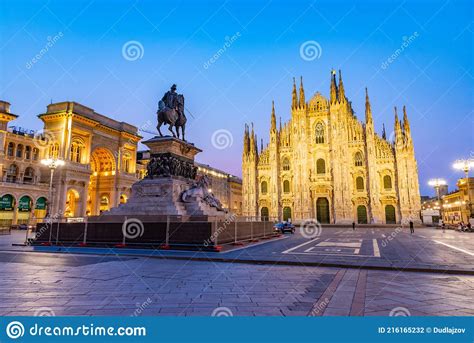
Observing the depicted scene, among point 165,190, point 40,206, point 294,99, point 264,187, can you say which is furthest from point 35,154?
point 294,99

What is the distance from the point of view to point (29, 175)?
4509 centimetres

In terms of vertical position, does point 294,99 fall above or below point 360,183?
above

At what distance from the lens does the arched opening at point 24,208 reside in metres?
40.4

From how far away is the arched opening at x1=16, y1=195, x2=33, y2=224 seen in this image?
1592 inches

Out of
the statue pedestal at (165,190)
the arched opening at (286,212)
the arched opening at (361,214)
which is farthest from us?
the arched opening at (286,212)

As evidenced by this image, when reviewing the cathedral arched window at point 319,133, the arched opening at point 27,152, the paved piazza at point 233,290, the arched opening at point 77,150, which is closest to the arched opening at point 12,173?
the arched opening at point 27,152

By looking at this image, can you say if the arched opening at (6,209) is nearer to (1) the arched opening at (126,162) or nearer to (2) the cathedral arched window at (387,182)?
(1) the arched opening at (126,162)

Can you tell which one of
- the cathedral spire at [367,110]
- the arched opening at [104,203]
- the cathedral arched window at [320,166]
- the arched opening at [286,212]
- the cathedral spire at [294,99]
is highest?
the cathedral spire at [294,99]

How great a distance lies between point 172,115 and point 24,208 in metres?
36.5

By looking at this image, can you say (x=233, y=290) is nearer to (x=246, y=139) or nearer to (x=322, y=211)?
(x=322, y=211)

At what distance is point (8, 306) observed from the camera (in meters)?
4.34

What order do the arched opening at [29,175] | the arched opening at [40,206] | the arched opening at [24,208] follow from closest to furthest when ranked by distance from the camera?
the arched opening at [24,208] → the arched opening at [40,206] → the arched opening at [29,175]

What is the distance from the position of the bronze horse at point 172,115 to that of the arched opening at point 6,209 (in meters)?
34.5

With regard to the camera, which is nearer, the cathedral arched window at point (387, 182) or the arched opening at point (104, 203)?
the cathedral arched window at point (387, 182)
